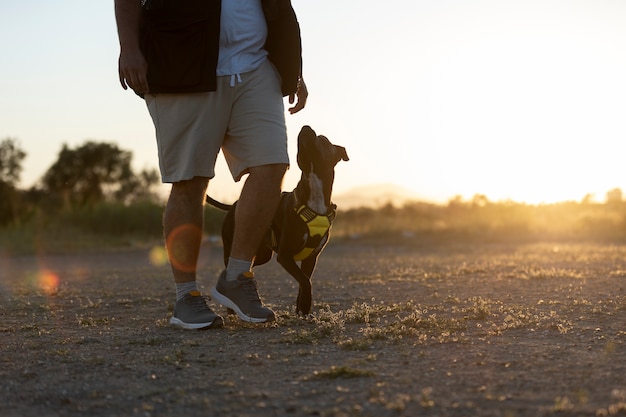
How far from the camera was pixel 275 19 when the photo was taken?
4246 mm

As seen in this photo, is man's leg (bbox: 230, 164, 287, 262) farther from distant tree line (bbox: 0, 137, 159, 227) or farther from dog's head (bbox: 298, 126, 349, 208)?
distant tree line (bbox: 0, 137, 159, 227)

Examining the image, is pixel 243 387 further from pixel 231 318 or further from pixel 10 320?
pixel 10 320

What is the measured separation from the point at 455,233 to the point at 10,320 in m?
12.0

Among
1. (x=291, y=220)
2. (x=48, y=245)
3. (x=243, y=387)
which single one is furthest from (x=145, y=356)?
(x=48, y=245)

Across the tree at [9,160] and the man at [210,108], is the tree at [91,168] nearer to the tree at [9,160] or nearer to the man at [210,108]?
the tree at [9,160]

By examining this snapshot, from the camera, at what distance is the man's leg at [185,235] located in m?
4.12

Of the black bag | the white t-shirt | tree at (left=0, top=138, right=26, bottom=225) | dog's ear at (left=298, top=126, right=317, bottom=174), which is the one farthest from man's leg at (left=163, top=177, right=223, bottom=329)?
tree at (left=0, top=138, right=26, bottom=225)

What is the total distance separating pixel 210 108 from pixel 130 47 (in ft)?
1.62

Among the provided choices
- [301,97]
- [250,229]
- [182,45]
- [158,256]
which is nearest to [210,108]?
[182,45]

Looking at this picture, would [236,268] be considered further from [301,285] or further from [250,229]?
[301,285]

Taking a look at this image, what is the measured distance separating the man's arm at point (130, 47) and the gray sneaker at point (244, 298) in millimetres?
1068

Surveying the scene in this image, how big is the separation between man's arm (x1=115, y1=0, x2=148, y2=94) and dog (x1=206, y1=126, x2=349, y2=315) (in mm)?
1065

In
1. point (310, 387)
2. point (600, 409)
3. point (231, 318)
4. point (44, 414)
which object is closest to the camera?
point (600, 409)

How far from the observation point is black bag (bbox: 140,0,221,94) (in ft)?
13.1
